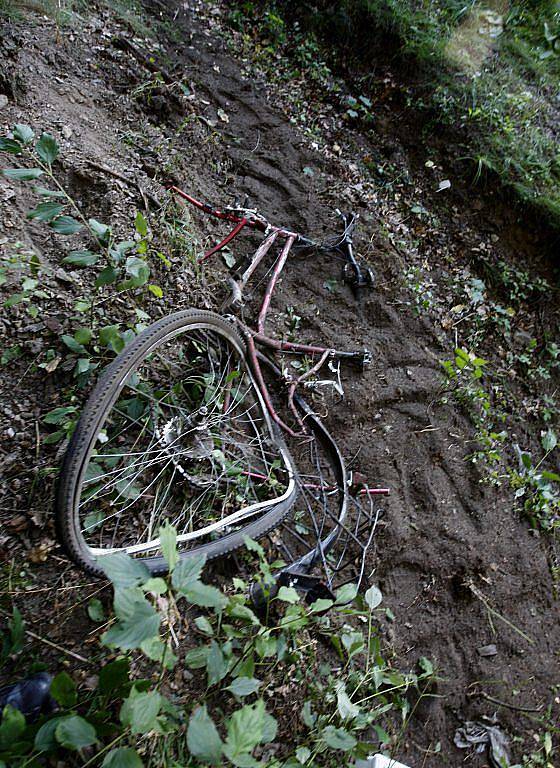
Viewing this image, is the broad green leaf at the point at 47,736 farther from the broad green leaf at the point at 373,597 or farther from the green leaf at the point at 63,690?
the broad green leaf at the point at 373,597

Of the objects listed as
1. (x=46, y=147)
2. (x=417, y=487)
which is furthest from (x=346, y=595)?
(x=46, y=147)

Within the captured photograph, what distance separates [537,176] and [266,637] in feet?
14.5

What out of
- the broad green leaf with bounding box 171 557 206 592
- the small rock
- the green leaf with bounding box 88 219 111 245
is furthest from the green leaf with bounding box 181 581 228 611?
the small rock

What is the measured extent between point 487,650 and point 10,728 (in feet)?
8.18

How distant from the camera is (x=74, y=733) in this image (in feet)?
4.10

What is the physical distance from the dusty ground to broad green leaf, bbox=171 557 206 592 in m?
0.82

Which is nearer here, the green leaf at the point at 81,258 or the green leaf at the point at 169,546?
the green leaf at the point at 169,546

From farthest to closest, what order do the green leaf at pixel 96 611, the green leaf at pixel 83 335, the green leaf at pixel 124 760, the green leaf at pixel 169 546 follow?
the green leaf at pixel 83 335
the green leaf at pixel 96 611
the green leaf at pixel 169 546
the green leaf at pixel 124 760

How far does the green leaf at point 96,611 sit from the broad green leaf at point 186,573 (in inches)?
31.8

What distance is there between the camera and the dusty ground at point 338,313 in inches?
88.0

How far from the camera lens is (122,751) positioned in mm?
1218

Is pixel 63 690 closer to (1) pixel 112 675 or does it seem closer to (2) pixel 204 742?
(1) pixel 112 675

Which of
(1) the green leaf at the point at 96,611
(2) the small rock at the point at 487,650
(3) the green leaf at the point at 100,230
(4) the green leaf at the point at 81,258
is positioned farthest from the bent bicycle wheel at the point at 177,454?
(2) the small rock at the point at 487,650

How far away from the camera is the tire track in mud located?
9.02 feet
